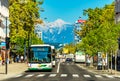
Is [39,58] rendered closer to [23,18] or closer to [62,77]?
[62,77]

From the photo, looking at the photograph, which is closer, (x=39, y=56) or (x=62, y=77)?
(x=62, y=77)

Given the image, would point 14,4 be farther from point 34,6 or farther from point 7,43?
point 7,43

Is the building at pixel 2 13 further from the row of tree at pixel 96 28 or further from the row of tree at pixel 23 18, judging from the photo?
the row of tree at pixel 96 28

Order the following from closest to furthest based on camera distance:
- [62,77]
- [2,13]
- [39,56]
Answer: [62,77], [39,56], [2,13]

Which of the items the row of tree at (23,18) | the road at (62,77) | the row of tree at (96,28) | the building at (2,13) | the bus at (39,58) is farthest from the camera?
the building at (2,13)

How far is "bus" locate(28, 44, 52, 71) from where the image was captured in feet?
172

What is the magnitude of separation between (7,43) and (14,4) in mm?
41607

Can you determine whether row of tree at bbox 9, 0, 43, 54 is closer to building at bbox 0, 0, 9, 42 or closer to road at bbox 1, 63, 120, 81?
building at bbox 0, 0, 9, 42

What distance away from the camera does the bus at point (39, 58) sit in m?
52.3

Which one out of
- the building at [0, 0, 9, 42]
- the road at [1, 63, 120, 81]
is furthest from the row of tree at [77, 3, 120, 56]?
the building at [0, 0, 9, 42]

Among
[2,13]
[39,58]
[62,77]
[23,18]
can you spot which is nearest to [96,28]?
[23,18]

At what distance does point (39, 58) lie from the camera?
5247 centimetres

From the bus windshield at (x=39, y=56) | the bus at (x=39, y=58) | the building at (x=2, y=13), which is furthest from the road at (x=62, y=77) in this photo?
the building at (x=2, y=13)

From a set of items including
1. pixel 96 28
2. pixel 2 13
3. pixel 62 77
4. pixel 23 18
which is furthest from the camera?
pixel 2 13
